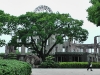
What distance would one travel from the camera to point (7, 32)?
44562mm

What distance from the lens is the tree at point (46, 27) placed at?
43.9 metres

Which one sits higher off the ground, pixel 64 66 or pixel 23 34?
pixel 23 34

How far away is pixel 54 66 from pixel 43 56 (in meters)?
6.37

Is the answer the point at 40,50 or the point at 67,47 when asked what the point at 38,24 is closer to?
the point at 40,50

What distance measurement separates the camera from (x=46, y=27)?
4441 cm

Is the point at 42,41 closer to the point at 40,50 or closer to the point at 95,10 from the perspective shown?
the point at 40,50

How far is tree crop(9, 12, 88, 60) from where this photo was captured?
1729 inches

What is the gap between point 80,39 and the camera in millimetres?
47031

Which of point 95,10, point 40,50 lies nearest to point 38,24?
point 40,50

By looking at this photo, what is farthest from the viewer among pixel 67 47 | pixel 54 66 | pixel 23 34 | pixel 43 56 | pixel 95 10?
pixel 67 47

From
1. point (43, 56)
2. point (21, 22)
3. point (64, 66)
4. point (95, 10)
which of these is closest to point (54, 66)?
point (64, 66)

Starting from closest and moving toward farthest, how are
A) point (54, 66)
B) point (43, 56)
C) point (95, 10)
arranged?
point (95, 10)
point (54, 66)
point (43, 56)

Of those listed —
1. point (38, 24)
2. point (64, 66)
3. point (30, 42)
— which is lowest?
point (64, 66)

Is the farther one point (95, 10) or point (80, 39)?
point (80, 39)
